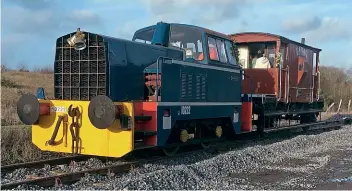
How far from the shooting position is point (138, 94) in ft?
29.1

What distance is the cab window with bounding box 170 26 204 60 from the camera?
998 cm

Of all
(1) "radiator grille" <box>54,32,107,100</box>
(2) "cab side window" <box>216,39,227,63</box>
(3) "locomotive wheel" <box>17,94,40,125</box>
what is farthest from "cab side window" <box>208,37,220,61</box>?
(3) "locomotive wheel" <box>17,94,40,125</box>

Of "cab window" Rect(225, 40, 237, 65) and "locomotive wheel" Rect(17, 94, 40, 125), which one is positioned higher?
"cab window" Rect(225, 40, 237, 65)

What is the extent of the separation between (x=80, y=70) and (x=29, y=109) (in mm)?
1256

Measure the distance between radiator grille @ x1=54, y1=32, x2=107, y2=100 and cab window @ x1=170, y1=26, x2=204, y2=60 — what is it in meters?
2.41

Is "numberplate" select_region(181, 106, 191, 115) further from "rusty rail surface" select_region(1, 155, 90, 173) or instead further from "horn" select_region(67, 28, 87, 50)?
"horn" select_region(67, 28, 87, 50)

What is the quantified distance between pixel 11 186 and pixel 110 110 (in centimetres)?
204

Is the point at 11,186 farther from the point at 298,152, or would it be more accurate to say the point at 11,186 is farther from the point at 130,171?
the point at 298,152

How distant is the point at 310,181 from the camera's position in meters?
7.54

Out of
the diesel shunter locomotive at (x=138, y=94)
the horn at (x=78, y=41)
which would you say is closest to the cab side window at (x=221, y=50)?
the diesel shunter locomotive at (x=138, y=94)

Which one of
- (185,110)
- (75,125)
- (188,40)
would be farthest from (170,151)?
(188,40)

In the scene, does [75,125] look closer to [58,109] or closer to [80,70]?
[58,109]

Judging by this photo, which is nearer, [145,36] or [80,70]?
[80,70]

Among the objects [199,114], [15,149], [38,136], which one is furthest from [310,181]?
[15,149]
